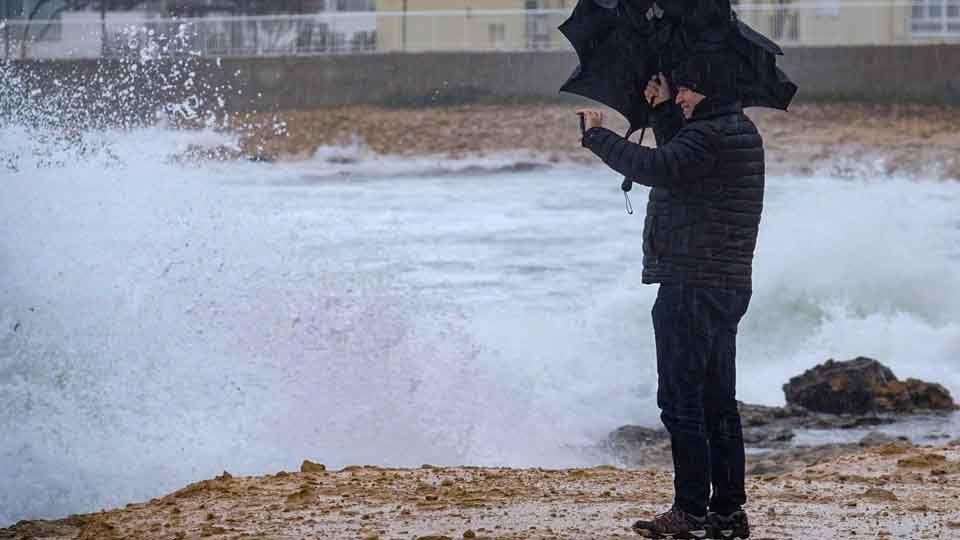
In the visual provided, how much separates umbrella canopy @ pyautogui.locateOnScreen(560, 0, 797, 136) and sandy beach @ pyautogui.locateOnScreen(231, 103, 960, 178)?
112 feet

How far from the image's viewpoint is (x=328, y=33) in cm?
4631

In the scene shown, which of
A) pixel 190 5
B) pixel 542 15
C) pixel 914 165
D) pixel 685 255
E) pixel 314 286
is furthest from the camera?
pixel 190 5

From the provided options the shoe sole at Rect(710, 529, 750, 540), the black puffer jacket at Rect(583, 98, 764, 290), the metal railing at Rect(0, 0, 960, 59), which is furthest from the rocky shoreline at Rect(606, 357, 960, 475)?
the metal railing at Rect(0, 0, 960, 59)

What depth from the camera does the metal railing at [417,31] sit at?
139 feet

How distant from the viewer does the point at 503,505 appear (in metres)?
5.96

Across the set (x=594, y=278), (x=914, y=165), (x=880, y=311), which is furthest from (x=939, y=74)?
(x=880, y=311)

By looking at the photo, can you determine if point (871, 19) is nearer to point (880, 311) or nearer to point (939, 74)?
point (939, 74)

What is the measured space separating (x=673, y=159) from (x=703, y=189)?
142mm

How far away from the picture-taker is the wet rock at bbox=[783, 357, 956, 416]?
1062cm

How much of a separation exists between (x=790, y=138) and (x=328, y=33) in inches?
515

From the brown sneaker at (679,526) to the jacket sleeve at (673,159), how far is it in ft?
3.32

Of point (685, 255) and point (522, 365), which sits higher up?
point (685, 255)

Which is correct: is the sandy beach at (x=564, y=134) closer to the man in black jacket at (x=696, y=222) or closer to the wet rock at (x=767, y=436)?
the wet rock at (x=767, y=436)

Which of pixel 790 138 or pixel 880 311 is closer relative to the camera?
pixel 880 311
